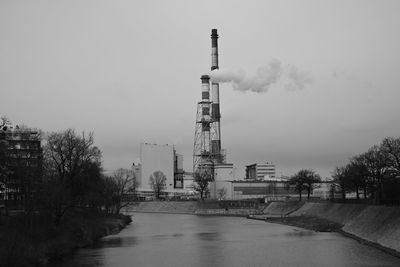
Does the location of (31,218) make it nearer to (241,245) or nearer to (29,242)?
(29,242)

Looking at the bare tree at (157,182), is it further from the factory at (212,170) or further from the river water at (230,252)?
the river water at (230,252)

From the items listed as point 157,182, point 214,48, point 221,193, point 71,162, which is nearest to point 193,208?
point 221,193

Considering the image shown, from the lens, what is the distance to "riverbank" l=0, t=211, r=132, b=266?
69.5 feet

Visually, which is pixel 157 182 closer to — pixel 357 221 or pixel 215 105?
pixel 215 105

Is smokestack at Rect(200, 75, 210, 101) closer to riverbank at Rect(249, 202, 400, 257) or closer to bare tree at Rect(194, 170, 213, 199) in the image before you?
bare tree at Rect(194, 170, 213, 199)

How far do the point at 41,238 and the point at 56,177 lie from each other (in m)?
10.9

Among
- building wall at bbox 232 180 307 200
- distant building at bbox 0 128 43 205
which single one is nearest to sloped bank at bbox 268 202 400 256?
distant building at bbox 0 128 43 205

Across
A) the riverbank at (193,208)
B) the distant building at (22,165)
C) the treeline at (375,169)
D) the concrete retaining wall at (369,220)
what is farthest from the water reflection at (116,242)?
the riverbank at (193,208)

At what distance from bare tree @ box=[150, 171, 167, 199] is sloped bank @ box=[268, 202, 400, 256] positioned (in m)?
47.8

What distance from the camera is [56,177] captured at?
123ft

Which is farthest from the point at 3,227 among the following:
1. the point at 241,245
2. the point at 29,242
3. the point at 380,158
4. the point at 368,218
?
the point at 380,158

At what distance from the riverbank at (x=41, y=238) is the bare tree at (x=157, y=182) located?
204 feet

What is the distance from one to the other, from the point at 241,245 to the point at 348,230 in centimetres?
1059

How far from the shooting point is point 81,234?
107 feet
